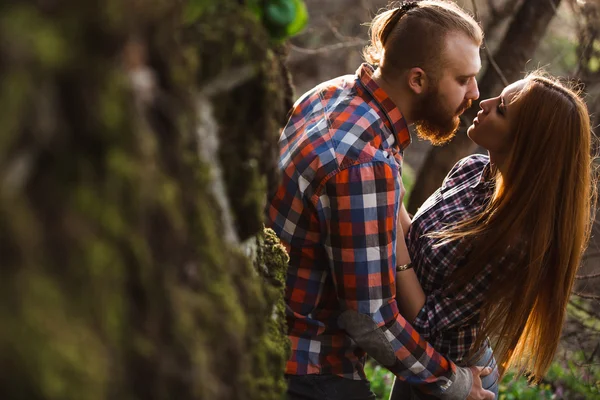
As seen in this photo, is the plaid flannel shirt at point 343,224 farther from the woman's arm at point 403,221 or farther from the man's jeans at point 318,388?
the woman's arm at point 403,221

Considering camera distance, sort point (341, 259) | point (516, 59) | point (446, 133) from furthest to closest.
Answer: point (516, 59)
point (446, 133)
point (341, 259)

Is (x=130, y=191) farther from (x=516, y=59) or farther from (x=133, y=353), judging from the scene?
(x=516, y=59)

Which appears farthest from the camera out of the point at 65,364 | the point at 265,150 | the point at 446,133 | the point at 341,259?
the point at 446,133

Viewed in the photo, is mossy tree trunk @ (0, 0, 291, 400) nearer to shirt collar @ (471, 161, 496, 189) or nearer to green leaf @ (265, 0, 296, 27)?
green leaf @ (265, 0, 296, 27)

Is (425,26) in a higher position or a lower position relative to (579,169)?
higher

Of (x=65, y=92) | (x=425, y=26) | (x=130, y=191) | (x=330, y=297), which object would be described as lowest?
(x=330, y=297)

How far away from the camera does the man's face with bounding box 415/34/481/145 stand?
93.7 inches

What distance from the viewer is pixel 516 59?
443 centimetres

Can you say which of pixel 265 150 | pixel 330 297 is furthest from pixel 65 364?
pixel 330 297

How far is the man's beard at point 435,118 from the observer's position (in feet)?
7.95

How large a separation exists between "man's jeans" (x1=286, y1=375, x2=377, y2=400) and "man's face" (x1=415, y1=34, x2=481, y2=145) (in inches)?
43.4

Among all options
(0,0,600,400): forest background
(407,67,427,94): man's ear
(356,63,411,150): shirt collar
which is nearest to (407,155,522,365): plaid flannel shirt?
(356,63,411,150): shirt collar

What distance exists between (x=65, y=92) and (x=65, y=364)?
12.3 inches

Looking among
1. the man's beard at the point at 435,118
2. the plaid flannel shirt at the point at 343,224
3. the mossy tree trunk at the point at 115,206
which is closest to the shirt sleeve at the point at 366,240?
the plaid flannel shirt at the point at 343,224
